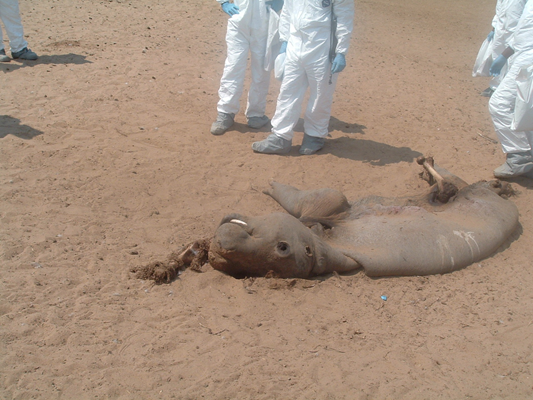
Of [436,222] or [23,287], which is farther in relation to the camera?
[436,222]

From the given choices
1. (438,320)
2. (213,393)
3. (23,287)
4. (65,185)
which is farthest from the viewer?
(65,185)

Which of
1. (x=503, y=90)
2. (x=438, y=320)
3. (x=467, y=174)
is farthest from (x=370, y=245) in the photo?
(x=503, y=90)

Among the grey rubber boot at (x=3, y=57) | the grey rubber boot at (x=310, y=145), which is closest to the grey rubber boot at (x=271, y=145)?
the grey rubber boot at (x=310, y=145)

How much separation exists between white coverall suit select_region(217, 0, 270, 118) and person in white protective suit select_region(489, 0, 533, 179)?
283 cm

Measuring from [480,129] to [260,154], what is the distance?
3416 mm

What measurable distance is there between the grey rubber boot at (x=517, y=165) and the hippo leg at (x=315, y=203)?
2286 millimetres

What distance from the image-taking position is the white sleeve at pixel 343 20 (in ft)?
17.1

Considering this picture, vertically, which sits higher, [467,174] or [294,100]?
[294,100]

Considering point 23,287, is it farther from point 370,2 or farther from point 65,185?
point 370,2

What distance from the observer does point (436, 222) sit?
4.32m

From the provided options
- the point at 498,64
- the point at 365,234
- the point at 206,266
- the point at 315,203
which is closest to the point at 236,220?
the point at 206,266

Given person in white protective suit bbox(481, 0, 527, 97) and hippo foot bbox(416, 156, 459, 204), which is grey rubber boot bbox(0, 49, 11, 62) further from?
person in white protective suit bbox(481, 0, 527, 97)

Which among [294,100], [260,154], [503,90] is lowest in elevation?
[260,154]

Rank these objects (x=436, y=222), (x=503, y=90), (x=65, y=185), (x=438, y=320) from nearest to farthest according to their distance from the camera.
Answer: (x=438, y=320), (x=436, y=222), (x=65, y=185), (x=503, y=90)
